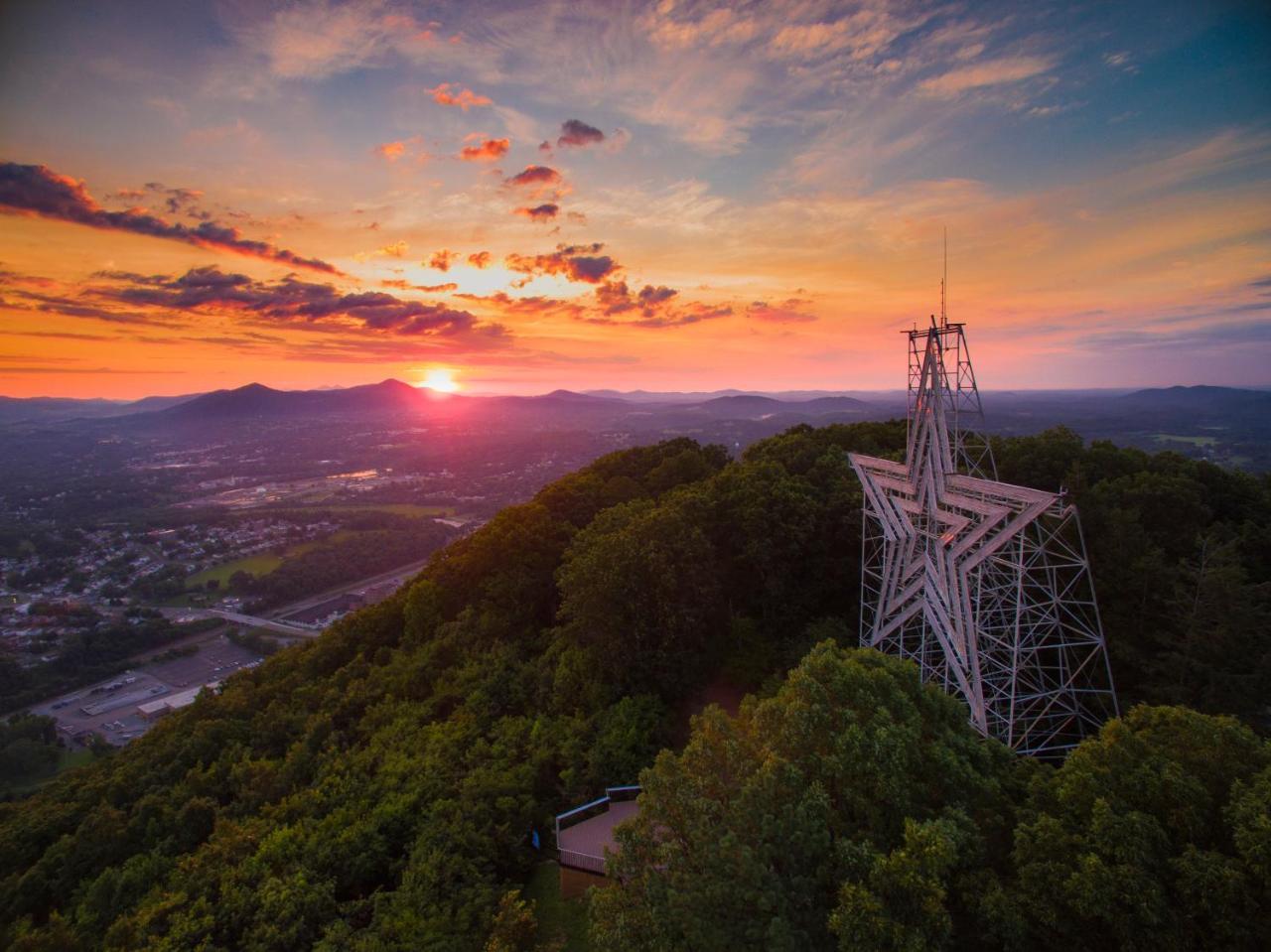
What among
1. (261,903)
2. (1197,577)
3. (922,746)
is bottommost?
(261,903)

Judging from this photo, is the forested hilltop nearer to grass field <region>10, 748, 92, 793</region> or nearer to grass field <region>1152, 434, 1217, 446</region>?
grass field <region>10, 748, 92, 793</region>

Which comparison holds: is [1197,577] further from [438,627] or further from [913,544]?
[438,627]

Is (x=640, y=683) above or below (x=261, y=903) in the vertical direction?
above

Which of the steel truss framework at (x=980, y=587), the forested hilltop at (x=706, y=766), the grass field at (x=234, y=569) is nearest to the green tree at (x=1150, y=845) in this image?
the forested hilltop at (x=706, y=766)

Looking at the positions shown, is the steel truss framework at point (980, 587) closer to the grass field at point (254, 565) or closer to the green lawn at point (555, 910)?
the green lawn at point (555, 910)

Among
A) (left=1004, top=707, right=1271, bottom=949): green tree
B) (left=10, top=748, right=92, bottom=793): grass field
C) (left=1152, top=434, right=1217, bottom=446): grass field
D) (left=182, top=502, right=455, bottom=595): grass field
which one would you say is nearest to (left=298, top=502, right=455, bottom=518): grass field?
(left=182, top=502, right=455, bottom=595): grass field

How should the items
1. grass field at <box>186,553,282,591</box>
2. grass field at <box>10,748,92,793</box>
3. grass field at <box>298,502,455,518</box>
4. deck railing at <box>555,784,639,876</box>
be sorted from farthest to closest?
grass field at <box>298,502,455,518</box> → grass field at <box>186,553,282,591</box> → grass field at <box>10,748,92,793</box> → deck railing at <box>555,784,639,876</box>

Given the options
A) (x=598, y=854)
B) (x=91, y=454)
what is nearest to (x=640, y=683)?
(x=598, y=854)
